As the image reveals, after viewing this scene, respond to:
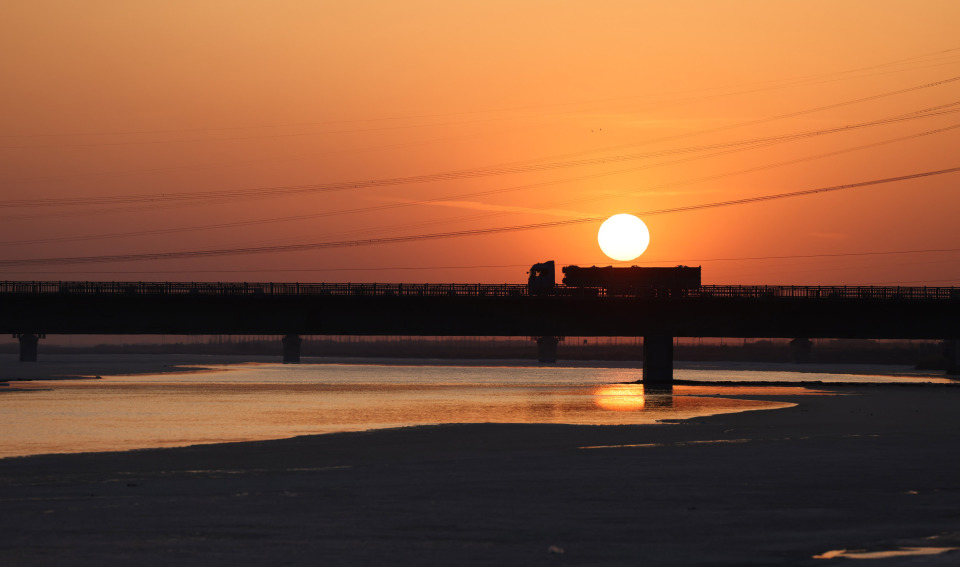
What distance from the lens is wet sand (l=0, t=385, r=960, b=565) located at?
58.7 ft

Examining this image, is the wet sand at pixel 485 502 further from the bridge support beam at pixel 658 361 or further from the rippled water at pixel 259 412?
the bridge support beam at pixel 658 361

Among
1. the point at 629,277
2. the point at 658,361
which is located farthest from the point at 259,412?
the point at 629,277

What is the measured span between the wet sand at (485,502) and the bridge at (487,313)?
70.3 m

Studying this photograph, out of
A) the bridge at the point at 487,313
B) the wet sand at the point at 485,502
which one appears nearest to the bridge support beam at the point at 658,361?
the bridge at the point at 487,313

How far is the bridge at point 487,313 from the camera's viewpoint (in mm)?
106000

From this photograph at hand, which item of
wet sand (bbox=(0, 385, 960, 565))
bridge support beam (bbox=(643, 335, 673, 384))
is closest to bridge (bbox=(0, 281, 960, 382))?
bridge support beam (bbox=(643, 335, 673, 384))

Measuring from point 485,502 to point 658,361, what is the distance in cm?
9548

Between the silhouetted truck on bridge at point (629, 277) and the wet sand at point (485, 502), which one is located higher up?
the silhouetted truck on bridge at point (629, 277)

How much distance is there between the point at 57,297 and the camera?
342 ft

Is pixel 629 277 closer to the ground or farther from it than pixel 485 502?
farther from it

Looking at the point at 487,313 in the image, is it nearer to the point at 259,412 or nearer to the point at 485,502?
the point at 259,412

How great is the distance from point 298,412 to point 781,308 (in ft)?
223

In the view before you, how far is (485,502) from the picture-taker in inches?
926

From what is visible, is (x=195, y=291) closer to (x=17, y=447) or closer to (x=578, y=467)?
(x=17, y=447)
